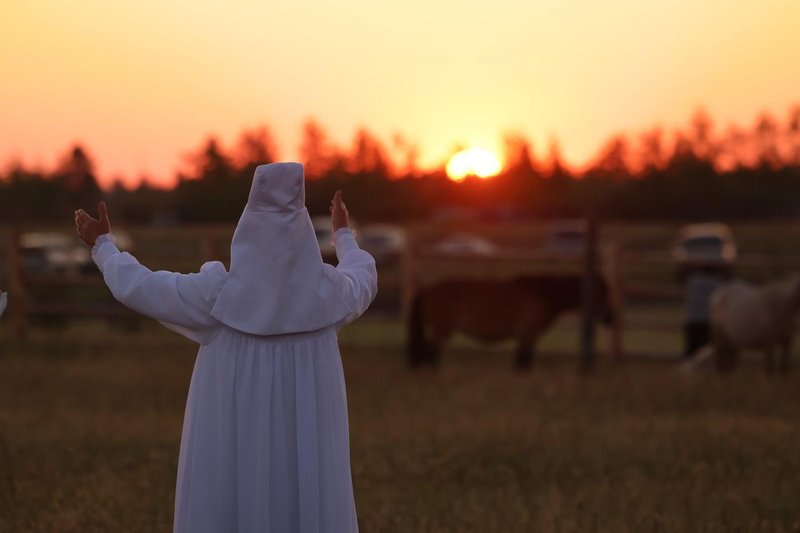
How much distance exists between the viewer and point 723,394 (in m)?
12.6

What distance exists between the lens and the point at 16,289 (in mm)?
19406

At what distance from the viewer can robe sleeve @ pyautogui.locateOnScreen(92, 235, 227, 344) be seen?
4586mm

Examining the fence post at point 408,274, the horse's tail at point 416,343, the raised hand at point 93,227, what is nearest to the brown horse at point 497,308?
the horse's tail at point 416,343

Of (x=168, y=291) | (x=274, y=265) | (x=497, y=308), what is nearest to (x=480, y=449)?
(x=274, y=265)

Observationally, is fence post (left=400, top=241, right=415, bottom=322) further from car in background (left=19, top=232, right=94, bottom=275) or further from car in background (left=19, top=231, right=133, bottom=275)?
car in background (left=19, top=232, right=94, bottom=275)

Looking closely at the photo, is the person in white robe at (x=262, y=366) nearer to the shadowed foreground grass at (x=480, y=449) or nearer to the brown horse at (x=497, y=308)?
the shadowed foreground grass at (x=480, y=449)

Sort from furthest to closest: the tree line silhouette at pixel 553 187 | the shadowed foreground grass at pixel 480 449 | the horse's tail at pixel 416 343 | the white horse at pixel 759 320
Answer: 1. the tree line silhouette at pixel 553 187
2. the horse's tail at pixel 416 343
3. the white horse at pixel 759 320
4. the shadowed foreground grass at pixel 480 449

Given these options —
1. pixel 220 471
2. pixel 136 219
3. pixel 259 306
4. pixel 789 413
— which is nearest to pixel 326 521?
pixel 220 471

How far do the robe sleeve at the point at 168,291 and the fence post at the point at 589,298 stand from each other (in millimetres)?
11264

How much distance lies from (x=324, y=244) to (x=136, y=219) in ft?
72.8

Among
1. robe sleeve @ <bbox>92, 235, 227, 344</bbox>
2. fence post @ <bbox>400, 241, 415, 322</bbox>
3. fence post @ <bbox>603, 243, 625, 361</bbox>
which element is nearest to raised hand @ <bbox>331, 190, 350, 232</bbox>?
robe sleeve @ <bbox>92, 235, 227, 344</bbox>

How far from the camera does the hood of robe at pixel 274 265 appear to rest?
15.1 ft

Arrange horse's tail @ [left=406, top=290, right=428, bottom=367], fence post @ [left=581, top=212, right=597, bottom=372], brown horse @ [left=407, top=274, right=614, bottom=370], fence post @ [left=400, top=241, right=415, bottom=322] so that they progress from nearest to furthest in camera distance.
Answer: fence post @ [left=581, top=212, right=597, bottom=372]
horse's tail @ [left=406, top=290, right=428, bottom=367]
brown horse @ [left=407, top=274, right=614, bottom=370]
fence post @ [left=400, top=241, right=415, bottom=322]

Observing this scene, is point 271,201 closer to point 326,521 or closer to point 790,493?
point 326,521
